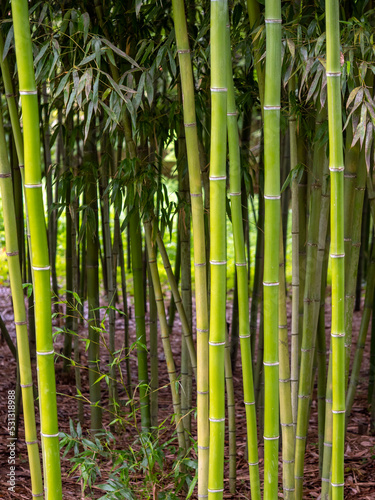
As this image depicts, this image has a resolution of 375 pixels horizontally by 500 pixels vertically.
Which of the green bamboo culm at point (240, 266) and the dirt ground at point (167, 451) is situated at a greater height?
the green bamboo culm at point (240, 266)

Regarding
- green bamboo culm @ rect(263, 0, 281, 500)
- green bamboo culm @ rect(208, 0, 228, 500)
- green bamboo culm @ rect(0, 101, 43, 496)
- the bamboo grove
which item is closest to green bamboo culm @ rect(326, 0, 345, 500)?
the bamboo grove

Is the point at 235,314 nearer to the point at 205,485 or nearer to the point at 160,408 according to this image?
the point at 160,408

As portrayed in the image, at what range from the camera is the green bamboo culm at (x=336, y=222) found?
1.15m

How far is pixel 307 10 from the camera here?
1.77 meters

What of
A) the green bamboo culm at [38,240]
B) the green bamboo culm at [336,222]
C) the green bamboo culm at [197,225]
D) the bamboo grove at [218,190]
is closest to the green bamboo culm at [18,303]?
the bamboo grove at [218,190]

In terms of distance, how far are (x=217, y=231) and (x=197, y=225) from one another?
0.66ft

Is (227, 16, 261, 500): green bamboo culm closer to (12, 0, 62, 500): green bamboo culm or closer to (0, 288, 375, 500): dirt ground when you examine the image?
(0, 288, 375, 500): dirt ground

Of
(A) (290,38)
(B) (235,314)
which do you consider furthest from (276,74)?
(B) (235,314)

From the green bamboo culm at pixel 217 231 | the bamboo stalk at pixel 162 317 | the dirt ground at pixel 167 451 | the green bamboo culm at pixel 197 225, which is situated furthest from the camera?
the dirt ground at pixel 167 451

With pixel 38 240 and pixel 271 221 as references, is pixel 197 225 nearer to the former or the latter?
pixel 271 221

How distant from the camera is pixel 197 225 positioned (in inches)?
54.1

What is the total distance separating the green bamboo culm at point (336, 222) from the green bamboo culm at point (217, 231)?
0.80 ft

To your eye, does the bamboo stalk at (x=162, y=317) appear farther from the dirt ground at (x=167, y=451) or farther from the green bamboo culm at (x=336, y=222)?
the green bamboo culm at (x=336, y=222)

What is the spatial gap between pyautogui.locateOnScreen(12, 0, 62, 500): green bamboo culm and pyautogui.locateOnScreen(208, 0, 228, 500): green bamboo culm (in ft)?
1.26
